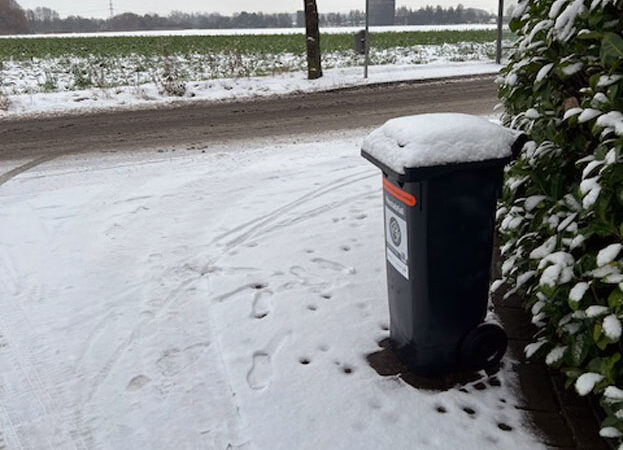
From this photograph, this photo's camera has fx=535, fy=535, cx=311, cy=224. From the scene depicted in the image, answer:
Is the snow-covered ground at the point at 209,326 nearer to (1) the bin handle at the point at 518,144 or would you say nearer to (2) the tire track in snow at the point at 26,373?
(2) the tire track in snow at the point at 26,373

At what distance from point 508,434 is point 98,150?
7.02 m

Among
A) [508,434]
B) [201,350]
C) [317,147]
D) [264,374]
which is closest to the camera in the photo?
[508,434]

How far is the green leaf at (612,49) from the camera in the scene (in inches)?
73.1

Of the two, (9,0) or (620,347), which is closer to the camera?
(620,347)

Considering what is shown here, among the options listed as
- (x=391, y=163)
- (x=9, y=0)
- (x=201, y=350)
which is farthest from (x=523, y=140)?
(x=9, y=0)

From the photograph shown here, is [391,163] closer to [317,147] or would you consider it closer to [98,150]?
[317,147]

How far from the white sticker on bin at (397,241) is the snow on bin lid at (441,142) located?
0.30 metres

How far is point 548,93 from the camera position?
253cm

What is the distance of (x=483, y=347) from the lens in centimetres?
271

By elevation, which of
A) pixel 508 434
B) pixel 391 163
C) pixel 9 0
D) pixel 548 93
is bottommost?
pixel 508 434

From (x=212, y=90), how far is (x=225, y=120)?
3.97m

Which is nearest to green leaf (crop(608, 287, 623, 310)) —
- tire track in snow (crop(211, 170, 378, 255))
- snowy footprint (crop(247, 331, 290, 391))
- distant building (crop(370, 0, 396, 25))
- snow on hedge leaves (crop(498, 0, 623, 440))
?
snow on hedge leaves (crop(498, 0, 623, 440))

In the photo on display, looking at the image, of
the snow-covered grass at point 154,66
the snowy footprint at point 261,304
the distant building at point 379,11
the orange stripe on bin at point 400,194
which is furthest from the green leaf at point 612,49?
the distant building at point 379,11

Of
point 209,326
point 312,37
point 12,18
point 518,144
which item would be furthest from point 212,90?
point 12,18
